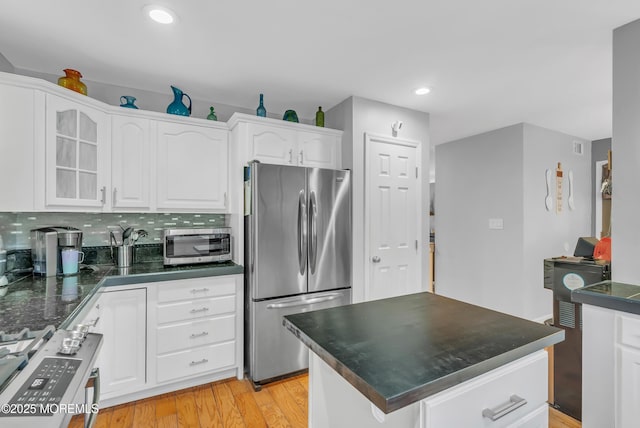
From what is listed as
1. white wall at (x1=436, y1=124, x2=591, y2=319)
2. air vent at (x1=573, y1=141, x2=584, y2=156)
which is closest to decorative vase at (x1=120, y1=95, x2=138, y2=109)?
white wall at (x1=436, y1=124, x2=591, y2=319)

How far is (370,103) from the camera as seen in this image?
117 inches

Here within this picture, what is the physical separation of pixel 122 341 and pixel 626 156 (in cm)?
344

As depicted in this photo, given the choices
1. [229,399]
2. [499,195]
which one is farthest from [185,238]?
[499,195]

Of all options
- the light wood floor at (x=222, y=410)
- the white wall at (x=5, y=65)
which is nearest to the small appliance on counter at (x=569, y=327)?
the light wood floor at (x=222, y=410)

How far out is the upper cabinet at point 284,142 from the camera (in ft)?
8.62

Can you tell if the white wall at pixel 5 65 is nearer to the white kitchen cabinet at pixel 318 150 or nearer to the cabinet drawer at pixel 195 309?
the cabinet drawer at pixel 195 309

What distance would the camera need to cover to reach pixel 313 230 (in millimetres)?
2637

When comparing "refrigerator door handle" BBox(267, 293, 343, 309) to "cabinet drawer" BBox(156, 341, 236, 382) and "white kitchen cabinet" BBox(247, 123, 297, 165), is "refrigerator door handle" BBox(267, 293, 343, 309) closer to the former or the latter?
"cabinet drawer" BBox(156, 341, 236, 382)

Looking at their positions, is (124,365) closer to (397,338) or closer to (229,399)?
(229,399)

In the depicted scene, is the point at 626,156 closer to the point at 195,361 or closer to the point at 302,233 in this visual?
the point at 302,233

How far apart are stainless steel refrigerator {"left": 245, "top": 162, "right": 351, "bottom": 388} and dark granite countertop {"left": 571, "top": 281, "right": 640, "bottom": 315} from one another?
1659 mm

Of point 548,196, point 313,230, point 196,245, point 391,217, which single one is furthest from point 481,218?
point 196,245

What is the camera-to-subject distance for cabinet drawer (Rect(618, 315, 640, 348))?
57.9 inches

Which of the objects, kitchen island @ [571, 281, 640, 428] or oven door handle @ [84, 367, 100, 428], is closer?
oven door handle @ [84, 367, 100, 428]
